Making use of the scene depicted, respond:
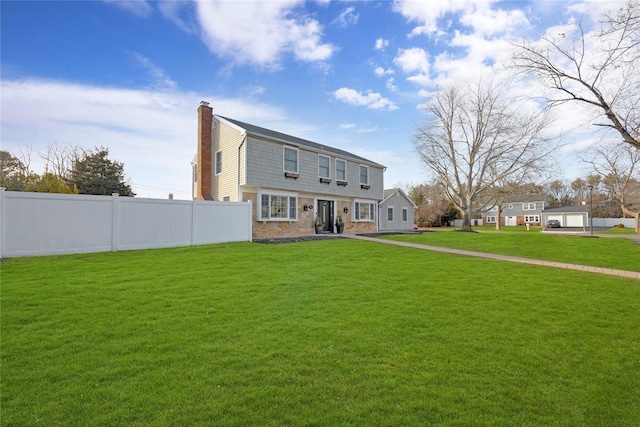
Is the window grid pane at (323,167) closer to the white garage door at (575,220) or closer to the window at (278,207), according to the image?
the window at (278,207)

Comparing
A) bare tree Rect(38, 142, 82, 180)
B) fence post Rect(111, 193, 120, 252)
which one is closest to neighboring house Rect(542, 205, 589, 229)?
fence post Rect(111, 193, 120, 252)

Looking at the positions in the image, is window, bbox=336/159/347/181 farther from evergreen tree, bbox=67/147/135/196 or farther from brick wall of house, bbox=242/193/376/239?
evergreen tree, bbox=67/147/135/196

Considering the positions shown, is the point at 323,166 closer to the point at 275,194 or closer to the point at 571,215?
the point at 275,194

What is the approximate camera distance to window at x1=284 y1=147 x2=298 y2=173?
16.7 metres

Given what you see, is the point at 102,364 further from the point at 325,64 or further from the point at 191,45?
the point at 325,64

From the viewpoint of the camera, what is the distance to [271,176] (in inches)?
623

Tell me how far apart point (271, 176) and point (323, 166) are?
4.19m

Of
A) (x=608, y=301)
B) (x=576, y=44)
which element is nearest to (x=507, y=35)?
(x=576, y=44)

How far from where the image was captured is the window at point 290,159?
16719 millimetres

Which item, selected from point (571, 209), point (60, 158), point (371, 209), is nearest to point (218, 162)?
point (371, 209)

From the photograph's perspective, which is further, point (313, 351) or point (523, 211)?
point (523, 211)

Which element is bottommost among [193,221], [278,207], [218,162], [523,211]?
[193,221]

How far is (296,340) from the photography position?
3430 mm

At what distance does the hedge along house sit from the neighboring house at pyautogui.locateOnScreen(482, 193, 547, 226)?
40091 mm
